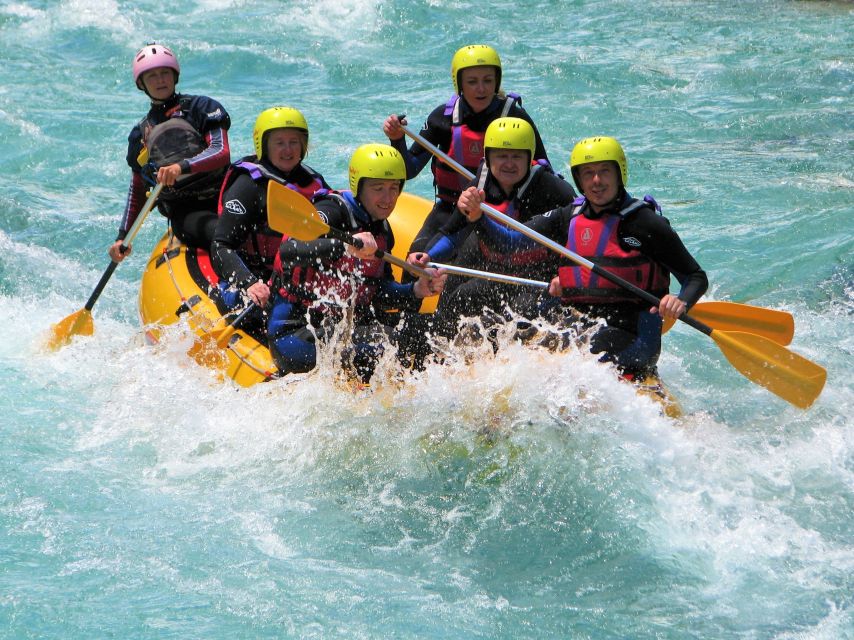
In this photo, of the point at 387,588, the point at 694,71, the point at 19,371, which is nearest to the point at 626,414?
the point at 387,588

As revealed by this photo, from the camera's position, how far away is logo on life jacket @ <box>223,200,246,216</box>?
6172 mm

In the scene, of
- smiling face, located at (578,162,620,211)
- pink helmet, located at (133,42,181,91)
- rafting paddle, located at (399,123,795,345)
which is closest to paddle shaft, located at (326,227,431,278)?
smiling face, located at (578,162,620,211)

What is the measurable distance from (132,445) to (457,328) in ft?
6.18

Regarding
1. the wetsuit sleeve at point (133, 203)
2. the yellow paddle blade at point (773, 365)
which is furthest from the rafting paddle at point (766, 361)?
the wetsuit sleeve at point (133, 203)

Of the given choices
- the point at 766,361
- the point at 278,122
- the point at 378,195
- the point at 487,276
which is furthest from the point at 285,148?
the point at 766,361

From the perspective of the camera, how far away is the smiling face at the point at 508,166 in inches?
225

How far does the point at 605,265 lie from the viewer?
17.8 ft

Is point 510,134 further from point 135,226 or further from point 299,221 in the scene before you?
point 135,226

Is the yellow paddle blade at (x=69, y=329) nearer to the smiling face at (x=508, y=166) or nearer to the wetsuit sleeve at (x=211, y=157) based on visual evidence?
the wetsuit sleeve at (x=211, y=157)

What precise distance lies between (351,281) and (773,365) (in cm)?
216

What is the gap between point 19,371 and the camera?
7141mm

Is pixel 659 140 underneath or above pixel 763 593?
above

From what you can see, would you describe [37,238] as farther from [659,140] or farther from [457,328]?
[659,140]

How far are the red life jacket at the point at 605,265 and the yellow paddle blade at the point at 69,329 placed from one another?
Result: 3.47 meters
